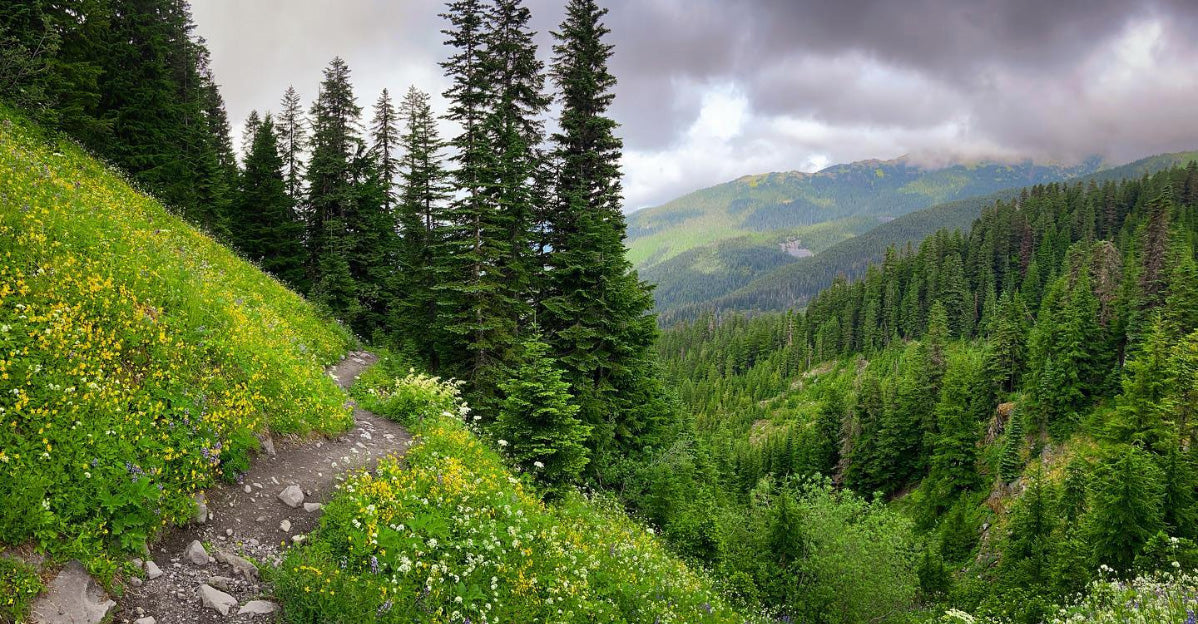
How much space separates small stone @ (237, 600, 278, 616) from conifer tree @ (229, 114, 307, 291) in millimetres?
35002

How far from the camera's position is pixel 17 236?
7.03 m

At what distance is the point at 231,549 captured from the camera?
20.4 feet

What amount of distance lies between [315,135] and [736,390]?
402 ft

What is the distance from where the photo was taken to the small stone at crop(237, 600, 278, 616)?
543cm

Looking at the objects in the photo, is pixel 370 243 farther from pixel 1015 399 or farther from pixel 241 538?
pixel 1015 399

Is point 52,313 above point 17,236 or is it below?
below

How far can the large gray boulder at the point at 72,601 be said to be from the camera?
14.4 feet

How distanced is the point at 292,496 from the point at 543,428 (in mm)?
6227

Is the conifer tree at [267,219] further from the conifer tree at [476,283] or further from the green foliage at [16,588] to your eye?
the green foliage at [16,588]

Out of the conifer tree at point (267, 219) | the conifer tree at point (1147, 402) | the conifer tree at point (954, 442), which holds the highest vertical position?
the conifer tree at point (267, 219)

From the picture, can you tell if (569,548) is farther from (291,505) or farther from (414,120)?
(414,120)

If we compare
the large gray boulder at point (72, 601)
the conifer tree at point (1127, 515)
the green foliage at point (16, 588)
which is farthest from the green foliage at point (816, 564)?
the green foliage at point (16, 588)

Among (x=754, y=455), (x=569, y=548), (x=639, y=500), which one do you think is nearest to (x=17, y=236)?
(x=569, y=548)

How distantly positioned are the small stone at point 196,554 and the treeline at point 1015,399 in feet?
56.2
